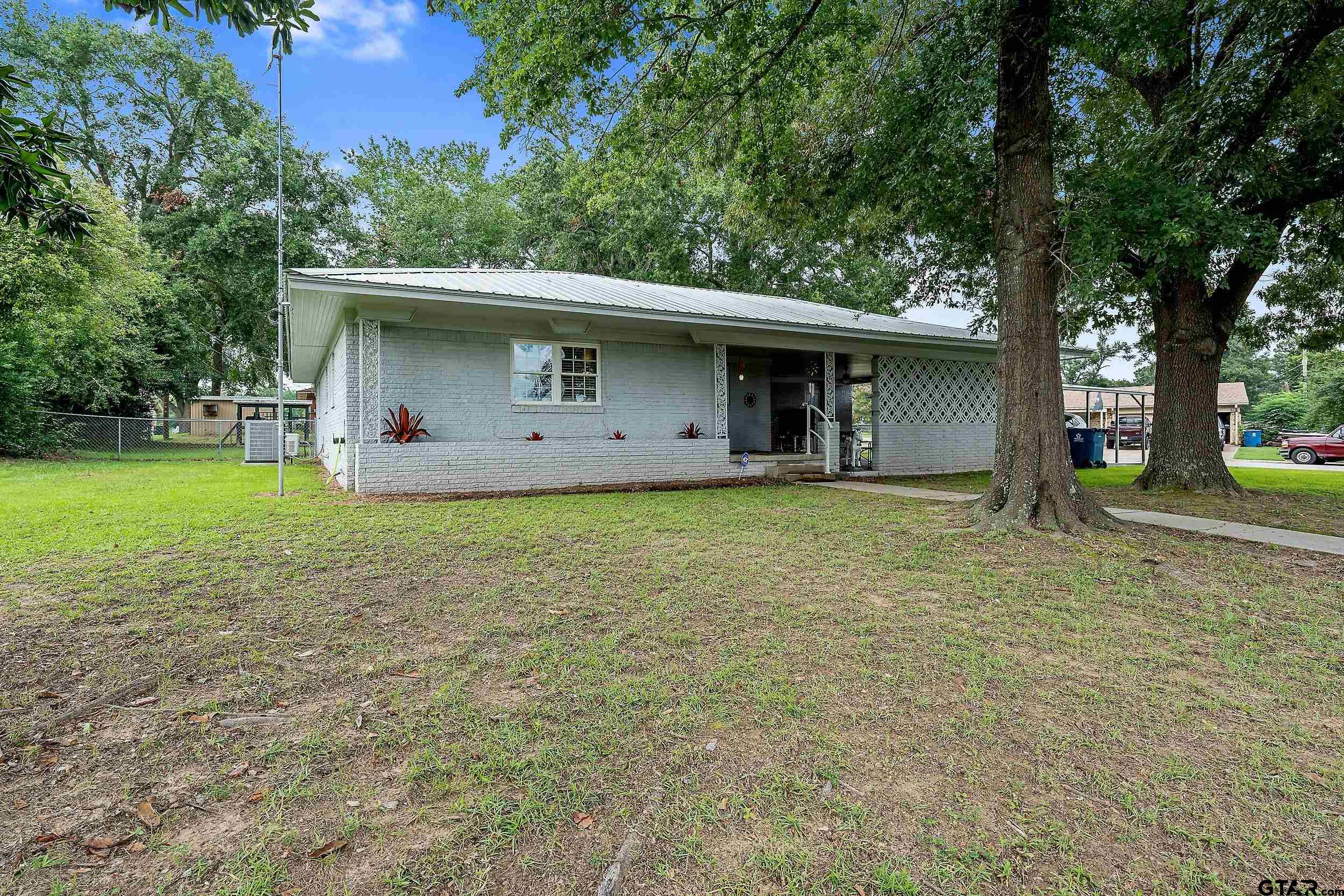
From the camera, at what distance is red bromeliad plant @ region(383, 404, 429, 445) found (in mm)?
8914

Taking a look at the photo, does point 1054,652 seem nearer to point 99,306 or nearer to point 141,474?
point 141,474

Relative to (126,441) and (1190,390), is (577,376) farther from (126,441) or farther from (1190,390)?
(126,441)

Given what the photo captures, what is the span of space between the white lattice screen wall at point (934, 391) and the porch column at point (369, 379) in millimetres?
9564

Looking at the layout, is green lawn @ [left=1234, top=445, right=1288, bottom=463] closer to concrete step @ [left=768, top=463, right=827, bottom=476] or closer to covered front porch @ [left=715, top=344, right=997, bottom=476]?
covered front porch @ [left=715, top=344, right=997, bottom=476]

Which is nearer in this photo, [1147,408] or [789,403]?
[789,403]

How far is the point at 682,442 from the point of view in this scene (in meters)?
10.9

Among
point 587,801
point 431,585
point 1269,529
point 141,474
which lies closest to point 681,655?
point 587,801

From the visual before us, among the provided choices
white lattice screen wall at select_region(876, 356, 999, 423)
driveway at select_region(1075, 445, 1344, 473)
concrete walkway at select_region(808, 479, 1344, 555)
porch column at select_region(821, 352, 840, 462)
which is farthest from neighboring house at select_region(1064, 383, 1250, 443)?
concrete walkway at select_region(808, 479, 1344, 555)

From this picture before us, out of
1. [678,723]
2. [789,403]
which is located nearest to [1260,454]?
[789,403]

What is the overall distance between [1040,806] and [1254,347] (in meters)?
16.3

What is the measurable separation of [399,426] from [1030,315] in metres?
8.24

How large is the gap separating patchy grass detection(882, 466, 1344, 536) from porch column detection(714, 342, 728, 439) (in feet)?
10.9

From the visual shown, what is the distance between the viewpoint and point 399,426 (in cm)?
894

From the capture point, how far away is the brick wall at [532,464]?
8.70 m
